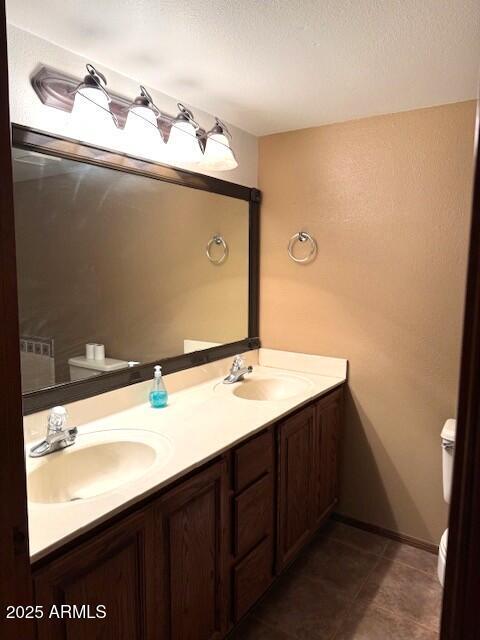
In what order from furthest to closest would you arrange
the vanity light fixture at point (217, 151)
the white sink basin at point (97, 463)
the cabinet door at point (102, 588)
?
the vanity light fixture at point (217, 151) < the white sink basin at point (97, 463) < the cabinet door at point (102, 588)

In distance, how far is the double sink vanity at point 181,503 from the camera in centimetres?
106

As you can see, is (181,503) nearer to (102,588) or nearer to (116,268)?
(102,588)

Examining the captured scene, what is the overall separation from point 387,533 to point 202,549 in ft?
4.56

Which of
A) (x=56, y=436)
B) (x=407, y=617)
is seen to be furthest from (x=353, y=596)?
(x=56, y=436)

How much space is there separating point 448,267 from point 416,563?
4.87ft

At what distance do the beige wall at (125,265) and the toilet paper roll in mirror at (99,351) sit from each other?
1.1 inches

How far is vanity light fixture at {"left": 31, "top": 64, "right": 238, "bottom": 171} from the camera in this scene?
4.90 feet

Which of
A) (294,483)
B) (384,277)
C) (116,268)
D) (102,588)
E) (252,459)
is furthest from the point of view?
(384,277)

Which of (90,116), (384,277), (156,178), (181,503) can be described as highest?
(90,116)

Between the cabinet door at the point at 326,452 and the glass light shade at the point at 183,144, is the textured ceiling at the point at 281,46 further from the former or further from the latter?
the cabinet door at the point at 326,452

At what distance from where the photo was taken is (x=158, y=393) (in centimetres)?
188

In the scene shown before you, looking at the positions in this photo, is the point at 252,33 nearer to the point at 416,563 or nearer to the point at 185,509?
the point at 185,509

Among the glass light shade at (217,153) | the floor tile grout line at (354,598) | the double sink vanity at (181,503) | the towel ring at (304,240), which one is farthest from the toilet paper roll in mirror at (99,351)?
the floor tile grout line at (354,598)

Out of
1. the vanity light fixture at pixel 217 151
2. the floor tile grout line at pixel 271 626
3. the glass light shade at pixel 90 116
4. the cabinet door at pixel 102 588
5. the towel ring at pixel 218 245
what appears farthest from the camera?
the towel ring at pixel 218 245
